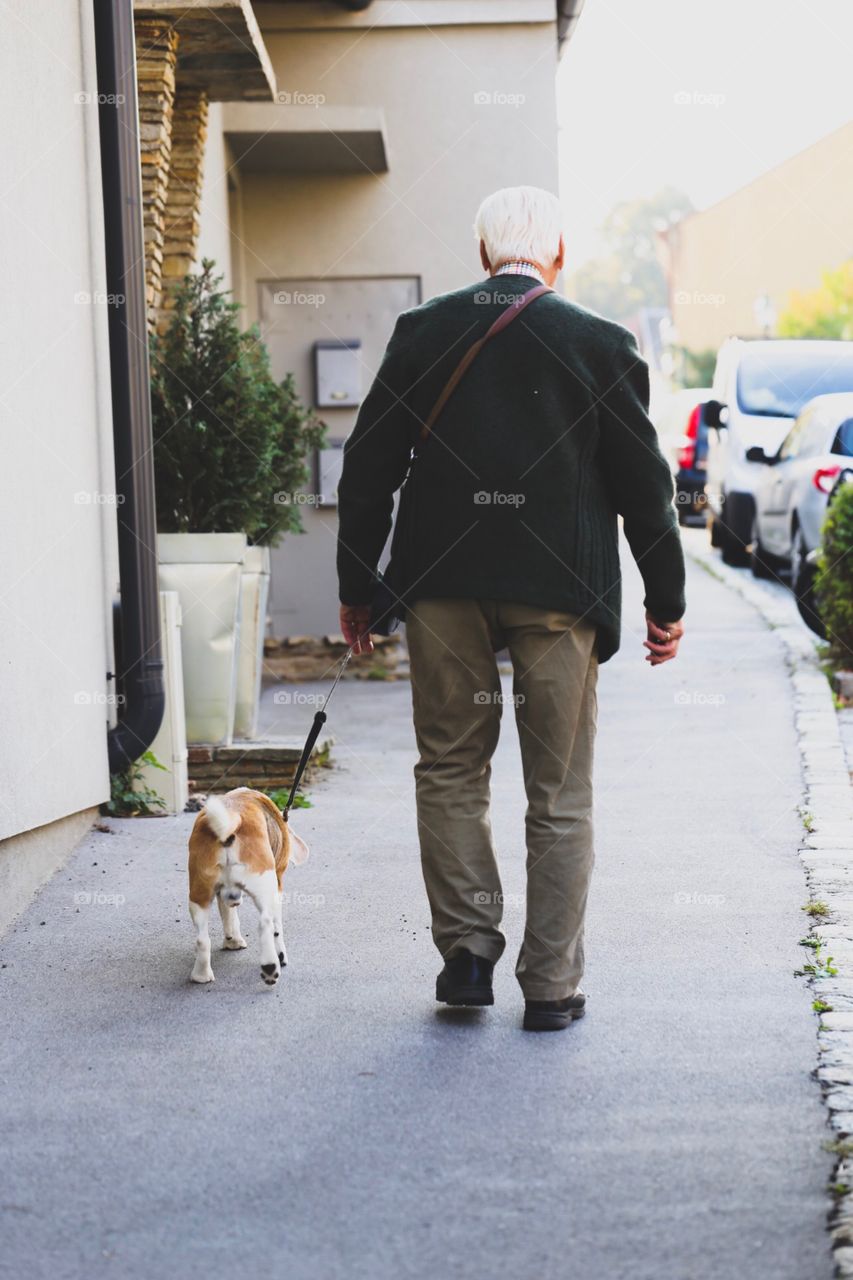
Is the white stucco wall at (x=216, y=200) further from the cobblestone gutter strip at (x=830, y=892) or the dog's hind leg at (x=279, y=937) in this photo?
the dog's hind leg at (x=279, y=937)

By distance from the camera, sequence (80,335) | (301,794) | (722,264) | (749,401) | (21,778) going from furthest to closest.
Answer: (722,264) < (749,401) < (301,794) < (80,335) < (21,778)

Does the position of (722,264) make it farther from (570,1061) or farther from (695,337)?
(570,1061)

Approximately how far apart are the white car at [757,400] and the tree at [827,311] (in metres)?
21.2

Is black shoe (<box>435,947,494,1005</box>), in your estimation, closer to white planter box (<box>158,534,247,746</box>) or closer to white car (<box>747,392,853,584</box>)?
white planter box (<box>158,534,247,746</box>)

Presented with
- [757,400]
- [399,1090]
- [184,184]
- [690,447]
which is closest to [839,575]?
[184,184]

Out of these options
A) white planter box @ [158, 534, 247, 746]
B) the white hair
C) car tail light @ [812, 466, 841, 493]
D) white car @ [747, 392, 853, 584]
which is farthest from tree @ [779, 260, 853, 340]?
the white hair

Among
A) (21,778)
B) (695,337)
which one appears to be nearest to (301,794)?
(21,778)

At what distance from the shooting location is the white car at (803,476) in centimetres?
1345

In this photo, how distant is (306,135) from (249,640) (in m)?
4.81

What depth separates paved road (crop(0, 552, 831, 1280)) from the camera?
3.18 m

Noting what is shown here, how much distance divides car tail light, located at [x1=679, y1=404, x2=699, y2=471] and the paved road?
16.9 metres

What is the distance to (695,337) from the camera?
64125 mm

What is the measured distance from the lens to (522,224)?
4.49 metres

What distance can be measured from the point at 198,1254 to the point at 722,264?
58131 mm
